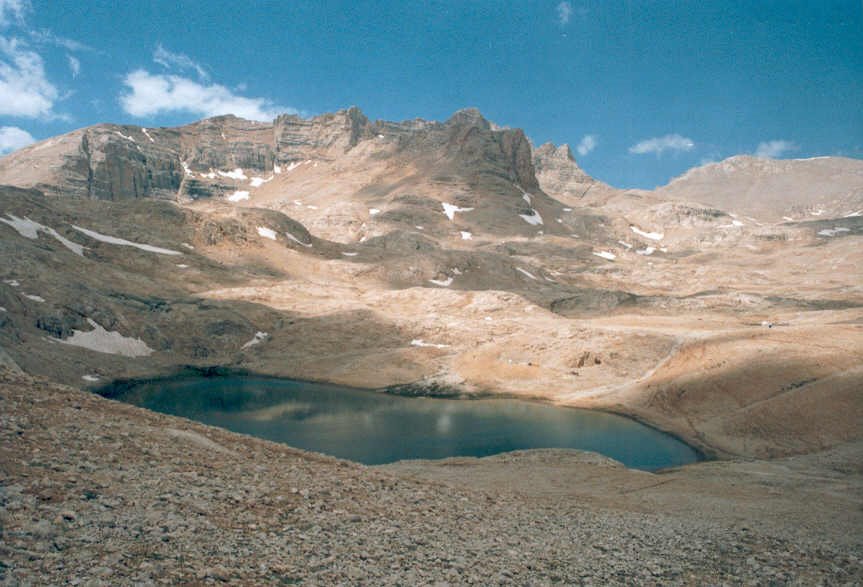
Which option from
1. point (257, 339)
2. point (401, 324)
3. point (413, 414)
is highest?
point (401, 324)

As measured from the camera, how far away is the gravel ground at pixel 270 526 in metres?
9.63

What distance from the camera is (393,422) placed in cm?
6419

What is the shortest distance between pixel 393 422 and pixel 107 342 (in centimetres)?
Answer: 5480

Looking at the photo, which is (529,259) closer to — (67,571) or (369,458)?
(369,458)

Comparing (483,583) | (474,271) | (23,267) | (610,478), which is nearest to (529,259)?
(474,271)

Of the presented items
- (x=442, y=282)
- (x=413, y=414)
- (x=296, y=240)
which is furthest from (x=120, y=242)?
(x=413, y=414)

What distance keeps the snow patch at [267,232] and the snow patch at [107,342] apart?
230 feet

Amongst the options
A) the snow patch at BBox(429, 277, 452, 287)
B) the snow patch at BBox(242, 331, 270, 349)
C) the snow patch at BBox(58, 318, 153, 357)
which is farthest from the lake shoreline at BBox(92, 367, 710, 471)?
the snow patch at BBox(429, 277, 452, 287)

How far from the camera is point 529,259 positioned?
7864 inches

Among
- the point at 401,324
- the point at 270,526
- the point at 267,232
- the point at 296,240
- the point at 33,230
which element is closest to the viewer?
the point at 270,526

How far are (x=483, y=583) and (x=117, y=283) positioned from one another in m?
117

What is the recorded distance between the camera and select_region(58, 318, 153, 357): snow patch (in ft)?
289

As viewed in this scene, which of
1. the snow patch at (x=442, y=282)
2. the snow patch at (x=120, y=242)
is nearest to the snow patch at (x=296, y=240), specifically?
the snow patch at (x=120, y=242)

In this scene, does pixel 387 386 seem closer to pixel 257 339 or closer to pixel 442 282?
pixel 257 339
